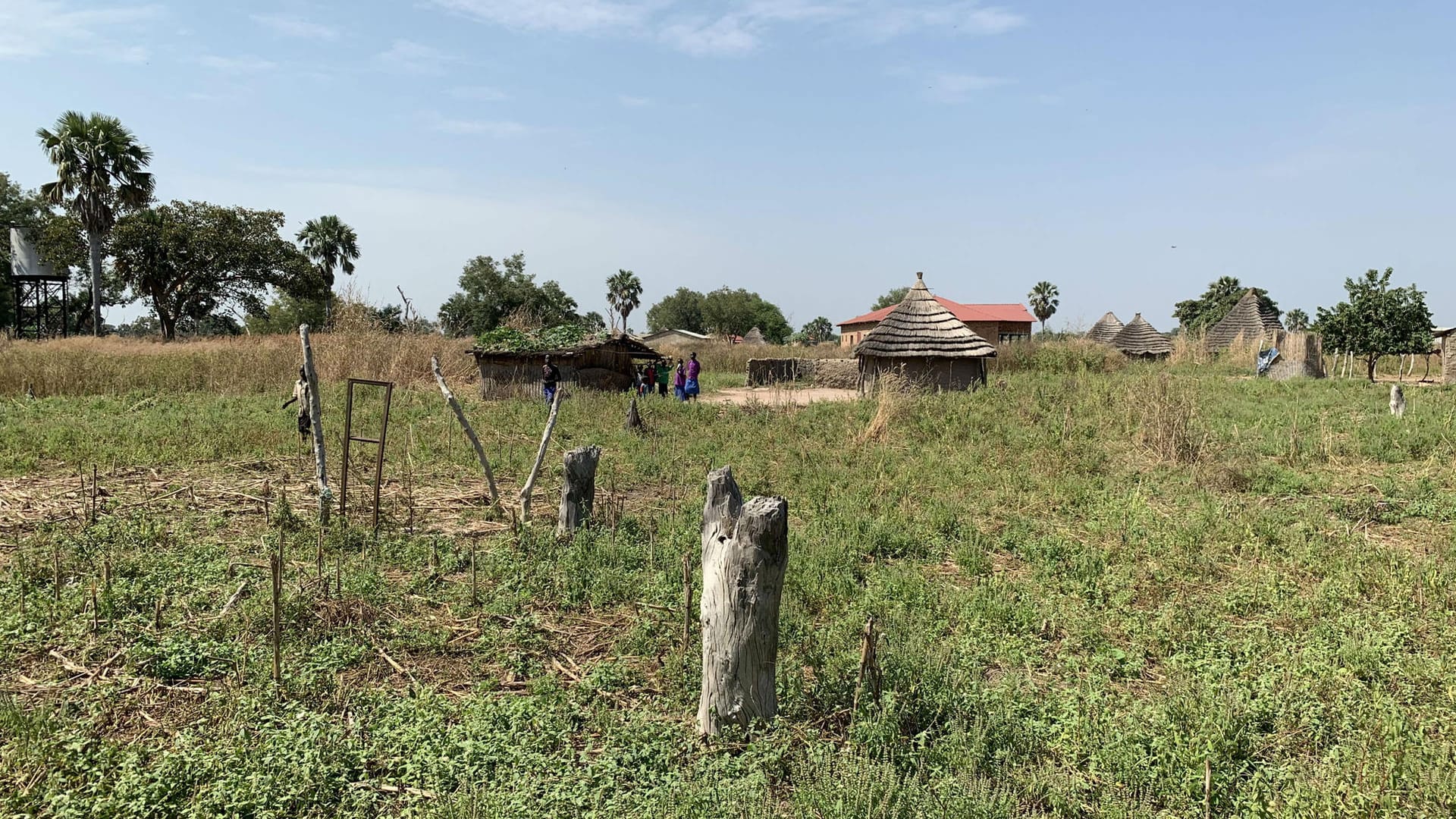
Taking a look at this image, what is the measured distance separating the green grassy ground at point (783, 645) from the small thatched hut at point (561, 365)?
7.05 m

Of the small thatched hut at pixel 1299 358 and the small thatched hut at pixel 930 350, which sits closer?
the small thatched hut at pixel 930 350

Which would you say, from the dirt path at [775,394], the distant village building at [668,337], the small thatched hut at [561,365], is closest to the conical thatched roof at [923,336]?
the dirt path at [775,394]

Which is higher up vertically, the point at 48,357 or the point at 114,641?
A: the point at 48,357

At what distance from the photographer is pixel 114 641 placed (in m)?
4.22

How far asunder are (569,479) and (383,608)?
1.76 meters

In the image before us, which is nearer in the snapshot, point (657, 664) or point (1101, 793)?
point (1101, 793)

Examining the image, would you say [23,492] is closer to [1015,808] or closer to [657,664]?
[657,664]

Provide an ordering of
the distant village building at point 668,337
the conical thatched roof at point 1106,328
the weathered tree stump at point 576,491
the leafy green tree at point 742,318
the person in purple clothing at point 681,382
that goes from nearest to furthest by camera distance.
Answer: the weathered tree stump at point 576,491
the person in purple clothing at point 681,382
the conical thatched roof at point 1106,328
the distant village building at point 668,337
the leafy green tree at point 742,318

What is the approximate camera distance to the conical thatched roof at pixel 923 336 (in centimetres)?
1612

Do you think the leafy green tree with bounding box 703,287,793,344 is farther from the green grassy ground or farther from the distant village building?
the green grassy ground

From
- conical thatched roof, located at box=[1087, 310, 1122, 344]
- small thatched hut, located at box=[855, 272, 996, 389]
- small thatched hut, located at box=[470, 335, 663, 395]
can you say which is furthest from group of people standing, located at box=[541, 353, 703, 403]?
conical thatched roof, located at box=[1087, 310, 1122, 344]

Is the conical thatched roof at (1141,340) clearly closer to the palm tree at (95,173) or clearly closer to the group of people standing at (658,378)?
the group of people standing at (658,378)

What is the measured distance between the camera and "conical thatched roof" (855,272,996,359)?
16.1 metres

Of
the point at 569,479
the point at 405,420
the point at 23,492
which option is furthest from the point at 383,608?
the point at 405,420
